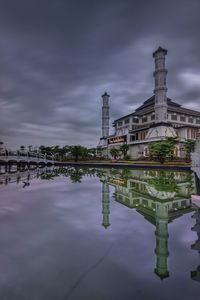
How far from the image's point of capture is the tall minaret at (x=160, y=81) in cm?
5744

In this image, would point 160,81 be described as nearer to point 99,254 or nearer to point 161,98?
point 161,98

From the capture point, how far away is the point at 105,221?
335 inches

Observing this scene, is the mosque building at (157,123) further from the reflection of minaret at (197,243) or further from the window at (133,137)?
the reflection of minaret at (197,243)

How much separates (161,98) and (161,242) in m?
56.9

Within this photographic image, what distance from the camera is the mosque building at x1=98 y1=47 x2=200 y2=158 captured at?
5794 cm

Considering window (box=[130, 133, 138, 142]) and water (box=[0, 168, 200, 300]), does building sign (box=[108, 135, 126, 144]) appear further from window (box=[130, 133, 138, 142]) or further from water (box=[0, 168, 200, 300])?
water (box=[0, 168, 200, 300])

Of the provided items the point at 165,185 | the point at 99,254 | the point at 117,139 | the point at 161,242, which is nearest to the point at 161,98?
the point at 117,139

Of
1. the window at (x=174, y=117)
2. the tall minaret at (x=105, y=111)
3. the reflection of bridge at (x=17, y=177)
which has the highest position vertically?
the tall minaret at (x=105, y=111)

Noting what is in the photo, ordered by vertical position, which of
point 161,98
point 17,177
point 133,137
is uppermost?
point 161,98

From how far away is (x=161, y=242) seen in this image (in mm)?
6352

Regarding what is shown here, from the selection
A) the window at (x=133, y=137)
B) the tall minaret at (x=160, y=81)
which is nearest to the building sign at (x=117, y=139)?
the window at (x=133, y=137)

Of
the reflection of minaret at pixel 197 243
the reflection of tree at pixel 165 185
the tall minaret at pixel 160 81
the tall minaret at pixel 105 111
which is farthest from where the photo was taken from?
the tall minaret at pixel 105 111

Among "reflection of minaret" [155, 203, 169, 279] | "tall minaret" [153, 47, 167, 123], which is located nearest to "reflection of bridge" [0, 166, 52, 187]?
"reflection of minaret" [155, 203, 169, 279]

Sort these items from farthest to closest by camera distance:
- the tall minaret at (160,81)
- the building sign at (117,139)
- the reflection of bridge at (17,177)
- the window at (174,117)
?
the building sign at (117,139) < the window at (174,117) < the tall minaret at (160,81) < the reflection of bridge at (17,177)
